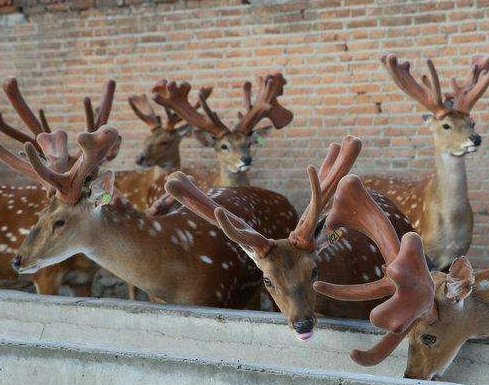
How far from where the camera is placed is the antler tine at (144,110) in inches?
278

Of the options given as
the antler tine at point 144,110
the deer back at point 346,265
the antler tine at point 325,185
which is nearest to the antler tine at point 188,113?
the antler tine at point 144,110

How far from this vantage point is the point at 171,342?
389 centimetres

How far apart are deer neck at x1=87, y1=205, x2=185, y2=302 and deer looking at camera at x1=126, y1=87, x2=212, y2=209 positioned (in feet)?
8.13

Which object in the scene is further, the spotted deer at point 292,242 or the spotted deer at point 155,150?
the spotted deer at point 155,150

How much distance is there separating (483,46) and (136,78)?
2.83m

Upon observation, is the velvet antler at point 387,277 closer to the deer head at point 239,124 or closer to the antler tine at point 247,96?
the deer head at point 239,124

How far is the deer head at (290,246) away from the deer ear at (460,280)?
1.68ft

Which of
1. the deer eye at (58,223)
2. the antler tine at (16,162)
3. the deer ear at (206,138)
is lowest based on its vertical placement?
the deer ear at (206,138)

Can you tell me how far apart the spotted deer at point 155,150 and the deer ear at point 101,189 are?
2482mm

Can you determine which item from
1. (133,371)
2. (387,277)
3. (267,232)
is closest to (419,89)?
(267,232)

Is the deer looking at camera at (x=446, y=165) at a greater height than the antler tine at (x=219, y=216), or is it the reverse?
the antler tine at (x=219, y=216)

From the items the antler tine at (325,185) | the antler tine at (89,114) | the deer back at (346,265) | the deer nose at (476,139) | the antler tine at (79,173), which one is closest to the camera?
the antler tine at (325,185)

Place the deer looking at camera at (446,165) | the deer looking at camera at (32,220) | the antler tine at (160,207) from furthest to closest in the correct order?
the deer looking at camera at (446,165) < the deer looking at camera at (32,220) < the antler tine at (160,207)

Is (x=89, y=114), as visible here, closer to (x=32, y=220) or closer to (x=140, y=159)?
(x=32, y=220)
